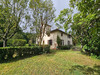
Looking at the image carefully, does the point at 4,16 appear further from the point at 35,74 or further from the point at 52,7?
the point at 35,74

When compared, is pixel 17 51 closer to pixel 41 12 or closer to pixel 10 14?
pixel 10 14

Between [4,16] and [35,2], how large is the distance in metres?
5.44

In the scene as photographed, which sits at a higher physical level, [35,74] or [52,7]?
[52,7]

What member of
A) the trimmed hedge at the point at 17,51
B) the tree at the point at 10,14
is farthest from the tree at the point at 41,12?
the trimmed hedge at the point at 17,51

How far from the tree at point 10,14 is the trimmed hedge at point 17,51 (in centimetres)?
454

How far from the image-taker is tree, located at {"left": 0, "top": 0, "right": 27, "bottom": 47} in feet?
27.8

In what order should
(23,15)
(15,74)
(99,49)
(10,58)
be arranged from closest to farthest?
(15,74)
(10,58)
(99,49)
(23,15)

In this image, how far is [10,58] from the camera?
20.5 ft

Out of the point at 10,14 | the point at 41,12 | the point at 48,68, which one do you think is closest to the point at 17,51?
the point at 48,68

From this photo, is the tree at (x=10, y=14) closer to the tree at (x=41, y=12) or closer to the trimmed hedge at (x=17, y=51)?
the tree at (x=41, y=12)

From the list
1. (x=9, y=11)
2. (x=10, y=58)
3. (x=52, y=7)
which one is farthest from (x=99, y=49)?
(x=9, y=11)

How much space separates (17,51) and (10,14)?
613 cm

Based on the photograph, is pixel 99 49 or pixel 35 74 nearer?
pixel 35 74

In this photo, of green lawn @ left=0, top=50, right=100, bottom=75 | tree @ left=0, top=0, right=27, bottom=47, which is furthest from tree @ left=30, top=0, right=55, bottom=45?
green lawn @ left=0, top=50, right=100, bottom=75
